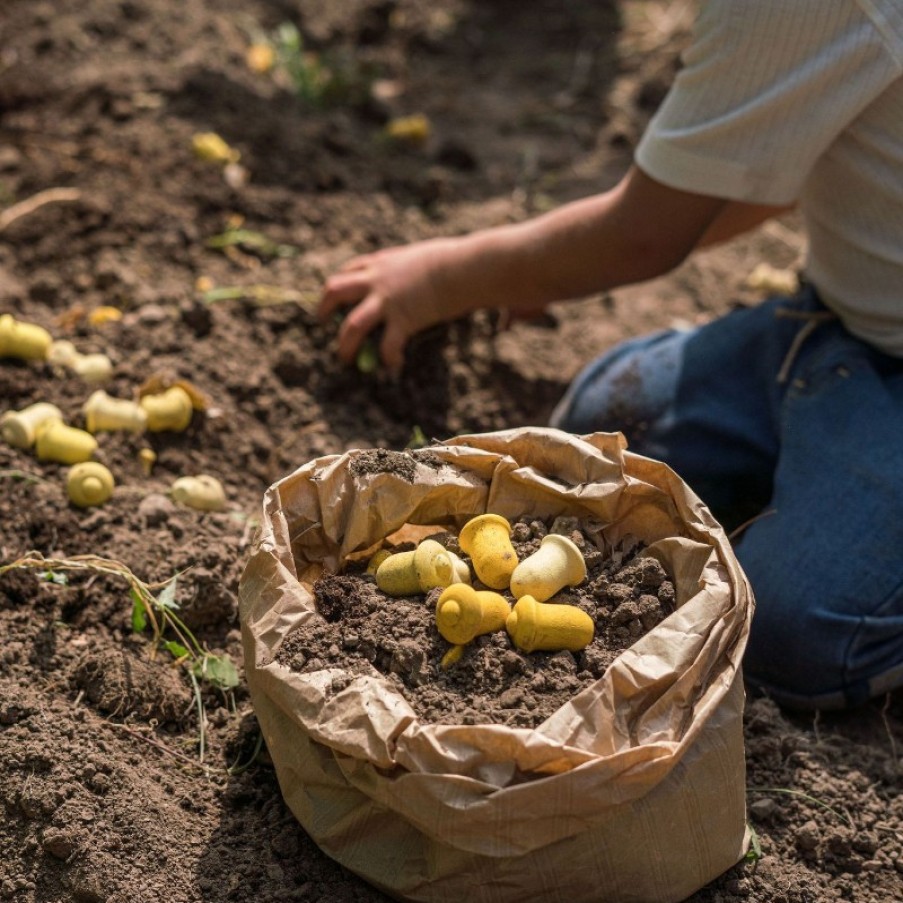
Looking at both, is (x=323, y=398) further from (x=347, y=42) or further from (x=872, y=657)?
(x=347, y=42)

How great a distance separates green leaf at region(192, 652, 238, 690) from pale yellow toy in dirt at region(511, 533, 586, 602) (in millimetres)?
567

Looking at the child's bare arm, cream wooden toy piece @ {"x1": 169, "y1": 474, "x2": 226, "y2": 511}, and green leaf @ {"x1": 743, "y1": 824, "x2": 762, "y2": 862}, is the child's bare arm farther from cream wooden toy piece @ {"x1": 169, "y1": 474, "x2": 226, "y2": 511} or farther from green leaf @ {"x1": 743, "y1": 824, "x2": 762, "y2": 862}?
green leaf @ {"x1": 743, "y1": 824, "x2": 762, "y2": 862}

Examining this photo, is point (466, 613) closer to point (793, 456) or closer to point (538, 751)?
point (538, 751)

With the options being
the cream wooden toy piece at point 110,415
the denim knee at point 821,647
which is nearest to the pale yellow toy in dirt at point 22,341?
the cream wooden toy piece at point 110,415

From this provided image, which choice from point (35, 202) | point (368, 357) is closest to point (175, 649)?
point (368, 357)

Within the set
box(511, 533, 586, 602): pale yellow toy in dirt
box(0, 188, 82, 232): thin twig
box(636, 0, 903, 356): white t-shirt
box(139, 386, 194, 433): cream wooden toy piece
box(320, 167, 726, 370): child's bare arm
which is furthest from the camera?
box(0, 188, 82, 232): thin twig

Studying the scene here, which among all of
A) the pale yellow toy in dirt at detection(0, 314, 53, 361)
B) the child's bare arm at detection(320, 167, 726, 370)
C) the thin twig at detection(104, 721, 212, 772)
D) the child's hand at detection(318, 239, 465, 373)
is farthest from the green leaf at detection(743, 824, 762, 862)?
the pale yellow toy in dirt at detection(0, 314, 53, 361)

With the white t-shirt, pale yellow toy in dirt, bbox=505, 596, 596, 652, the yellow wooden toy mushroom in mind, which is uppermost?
the white t-shirt

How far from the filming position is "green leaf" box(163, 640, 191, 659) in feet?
6.54

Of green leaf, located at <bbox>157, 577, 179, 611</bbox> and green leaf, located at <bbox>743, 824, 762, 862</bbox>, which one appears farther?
green leaf, located at <bbox>157, 577, 179, 611</bbox>

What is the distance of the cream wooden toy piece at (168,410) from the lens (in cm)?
242

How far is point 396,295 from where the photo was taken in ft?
8.59

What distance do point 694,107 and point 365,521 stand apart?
0.99 meters

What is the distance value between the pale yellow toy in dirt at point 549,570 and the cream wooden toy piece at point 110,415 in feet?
3.42
